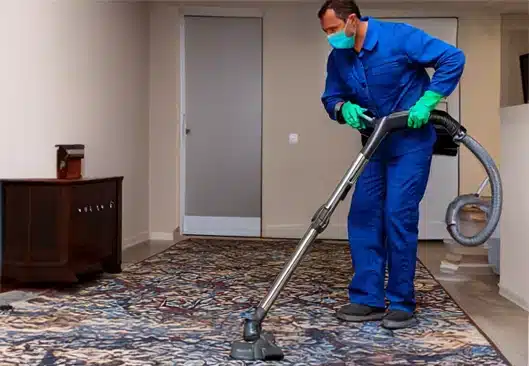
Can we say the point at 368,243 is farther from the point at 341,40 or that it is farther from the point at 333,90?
the point at 341,40

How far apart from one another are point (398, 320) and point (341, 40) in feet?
3.95

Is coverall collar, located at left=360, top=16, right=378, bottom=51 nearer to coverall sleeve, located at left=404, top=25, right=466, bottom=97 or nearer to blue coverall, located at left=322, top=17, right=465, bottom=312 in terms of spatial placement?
blue coverall, located at left=322, top=17, right=465, bottom=312

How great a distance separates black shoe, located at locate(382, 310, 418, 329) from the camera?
109 inches

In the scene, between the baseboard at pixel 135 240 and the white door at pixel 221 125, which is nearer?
the baseboard at pixel 135 240

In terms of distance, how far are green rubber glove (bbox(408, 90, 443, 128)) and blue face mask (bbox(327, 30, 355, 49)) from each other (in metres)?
0.39

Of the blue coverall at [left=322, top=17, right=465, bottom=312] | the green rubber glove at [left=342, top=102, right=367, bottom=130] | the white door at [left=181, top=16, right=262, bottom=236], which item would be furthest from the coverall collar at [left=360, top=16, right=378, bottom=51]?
the white door at [left=181, top=16, right=262, bottom=236]

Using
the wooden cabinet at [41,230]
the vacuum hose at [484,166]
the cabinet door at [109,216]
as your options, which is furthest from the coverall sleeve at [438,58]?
the cabinet door at [109,216]

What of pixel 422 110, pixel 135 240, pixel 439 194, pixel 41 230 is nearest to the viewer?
pixel 422 110

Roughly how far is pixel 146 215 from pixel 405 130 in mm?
3822

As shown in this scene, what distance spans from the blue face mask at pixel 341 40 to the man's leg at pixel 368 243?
531 millimetres

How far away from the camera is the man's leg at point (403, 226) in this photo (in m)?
2.78

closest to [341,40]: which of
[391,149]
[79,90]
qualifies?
[391,149]

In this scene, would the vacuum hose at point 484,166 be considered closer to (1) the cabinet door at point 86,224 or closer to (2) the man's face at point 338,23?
(2) the man's face at point 338,23

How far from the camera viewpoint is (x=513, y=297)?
3.47 metres
